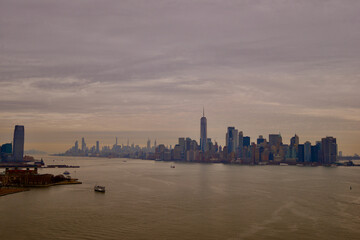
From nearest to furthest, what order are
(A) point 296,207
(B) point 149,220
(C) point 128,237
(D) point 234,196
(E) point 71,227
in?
(C) point 128,237
(E) point 71,227
(B) point 149,220
(A) point 296,207
(D) point 234,196

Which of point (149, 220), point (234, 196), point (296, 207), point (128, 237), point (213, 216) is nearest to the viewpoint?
point (128, 237)

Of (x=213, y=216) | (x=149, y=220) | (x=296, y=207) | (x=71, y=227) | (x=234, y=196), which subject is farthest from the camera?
(x=234, y=196)

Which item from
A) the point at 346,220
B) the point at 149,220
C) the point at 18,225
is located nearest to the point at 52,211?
the point at 18,225

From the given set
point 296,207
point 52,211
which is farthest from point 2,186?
point 296,207

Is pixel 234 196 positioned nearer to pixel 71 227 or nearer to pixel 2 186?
pixel 71 227

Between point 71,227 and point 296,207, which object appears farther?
point 296,207

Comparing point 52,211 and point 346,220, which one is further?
point 52,211

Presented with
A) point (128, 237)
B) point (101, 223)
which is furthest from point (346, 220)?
point (101, 223)

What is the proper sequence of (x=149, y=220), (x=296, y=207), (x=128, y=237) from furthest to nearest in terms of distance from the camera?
(x=296, y=207)
(x=149, y=220)
(x=128, y=237)

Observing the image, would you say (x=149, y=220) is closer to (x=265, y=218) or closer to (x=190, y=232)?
(x=190, y=232)
